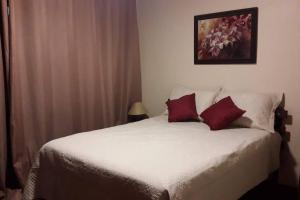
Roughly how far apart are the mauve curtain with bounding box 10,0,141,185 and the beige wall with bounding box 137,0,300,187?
0.23m

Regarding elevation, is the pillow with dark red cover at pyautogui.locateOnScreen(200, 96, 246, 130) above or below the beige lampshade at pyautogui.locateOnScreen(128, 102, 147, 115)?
above

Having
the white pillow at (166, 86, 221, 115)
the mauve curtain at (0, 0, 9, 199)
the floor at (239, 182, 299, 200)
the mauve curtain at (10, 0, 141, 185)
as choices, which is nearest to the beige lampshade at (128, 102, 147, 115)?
the mauve curtain at (10, 0, 141, 185)

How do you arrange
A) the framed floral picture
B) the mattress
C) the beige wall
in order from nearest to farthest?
the mattress → the beige wall → the framed floral picture

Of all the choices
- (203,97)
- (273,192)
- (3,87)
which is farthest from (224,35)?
(3,87)

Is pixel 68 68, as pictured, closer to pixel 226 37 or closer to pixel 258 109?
pixel 226 37

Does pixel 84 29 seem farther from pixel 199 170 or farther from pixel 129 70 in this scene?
pixel 199 170

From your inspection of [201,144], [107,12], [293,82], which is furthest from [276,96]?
[107,12]

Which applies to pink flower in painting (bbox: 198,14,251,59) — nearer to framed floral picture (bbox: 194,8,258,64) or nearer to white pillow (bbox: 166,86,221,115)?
framed floral picture (bbox: 194,8,258,64)

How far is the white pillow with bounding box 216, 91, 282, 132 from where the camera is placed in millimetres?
2787

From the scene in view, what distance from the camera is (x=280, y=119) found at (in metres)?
2.90

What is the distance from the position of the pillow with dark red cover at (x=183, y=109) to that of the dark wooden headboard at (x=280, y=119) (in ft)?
2.59

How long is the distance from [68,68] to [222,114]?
1.72 meters

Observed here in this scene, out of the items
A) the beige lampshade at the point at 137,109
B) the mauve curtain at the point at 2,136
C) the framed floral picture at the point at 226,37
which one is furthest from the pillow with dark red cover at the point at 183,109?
the mauve curtain at the point at 2,136

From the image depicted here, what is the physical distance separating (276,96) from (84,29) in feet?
7.19
